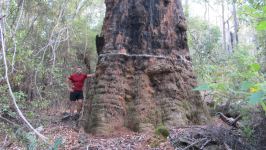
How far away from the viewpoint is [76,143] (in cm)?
623

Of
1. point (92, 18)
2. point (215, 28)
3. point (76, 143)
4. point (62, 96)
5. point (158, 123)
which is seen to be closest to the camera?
point (76, 143)

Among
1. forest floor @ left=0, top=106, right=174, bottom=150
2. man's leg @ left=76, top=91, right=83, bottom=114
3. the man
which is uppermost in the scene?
the man

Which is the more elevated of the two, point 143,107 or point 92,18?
point 92,18

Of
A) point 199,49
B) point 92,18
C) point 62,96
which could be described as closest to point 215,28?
point 199,49

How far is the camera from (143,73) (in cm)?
711

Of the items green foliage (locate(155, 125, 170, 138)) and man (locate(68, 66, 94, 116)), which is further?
man (locate(68, 66, 94, 116))

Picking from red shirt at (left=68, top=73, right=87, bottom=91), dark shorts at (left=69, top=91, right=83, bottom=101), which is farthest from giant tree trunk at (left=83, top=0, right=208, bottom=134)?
dark shorts at (left=69, top=91, right=83, bottom=101)

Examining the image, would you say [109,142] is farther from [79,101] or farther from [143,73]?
[79,101]

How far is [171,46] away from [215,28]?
668 inches

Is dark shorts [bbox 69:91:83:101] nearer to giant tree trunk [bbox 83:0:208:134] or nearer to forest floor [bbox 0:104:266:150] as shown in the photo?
giant tree trunk [bbox 83:0:208:134]

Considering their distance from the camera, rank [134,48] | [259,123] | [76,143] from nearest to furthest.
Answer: [259,123]
[76,143]
[134,48]

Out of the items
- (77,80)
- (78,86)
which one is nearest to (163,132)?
(78,86)

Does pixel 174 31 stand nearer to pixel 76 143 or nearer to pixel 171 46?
pixel 171 46

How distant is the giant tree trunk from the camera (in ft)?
22.2
